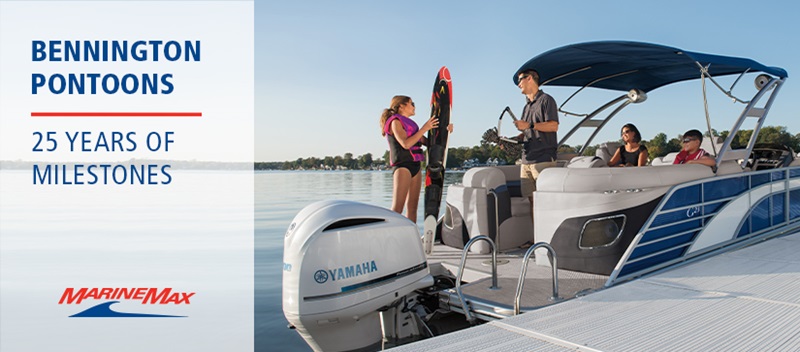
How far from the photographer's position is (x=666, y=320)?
8.41 feet

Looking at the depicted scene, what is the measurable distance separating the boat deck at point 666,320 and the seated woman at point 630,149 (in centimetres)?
198

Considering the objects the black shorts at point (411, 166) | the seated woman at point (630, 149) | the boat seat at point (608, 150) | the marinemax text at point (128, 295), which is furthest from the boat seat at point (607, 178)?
the marinemax text at point (128, 295)

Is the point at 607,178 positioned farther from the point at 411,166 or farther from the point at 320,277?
the point at 320,277

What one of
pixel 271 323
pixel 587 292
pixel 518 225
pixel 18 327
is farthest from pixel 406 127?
pixel 18 327

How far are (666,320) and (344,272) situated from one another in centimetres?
153

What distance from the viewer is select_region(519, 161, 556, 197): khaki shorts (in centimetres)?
427

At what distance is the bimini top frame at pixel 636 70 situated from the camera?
4.31 meters

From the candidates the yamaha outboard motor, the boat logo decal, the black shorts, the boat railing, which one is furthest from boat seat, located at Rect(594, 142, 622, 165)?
the boat logo decal

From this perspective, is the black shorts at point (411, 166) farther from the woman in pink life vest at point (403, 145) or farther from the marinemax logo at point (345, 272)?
the marinemax logo at point (345, 272)

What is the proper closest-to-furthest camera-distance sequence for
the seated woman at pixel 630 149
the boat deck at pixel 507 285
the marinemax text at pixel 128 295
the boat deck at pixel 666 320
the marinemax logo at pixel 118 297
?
the boat deck at pixel 666 320 → the boat deck at pixel 507 285 → the seated woman at pixel 630 149 → the marinemax logo at pixel 118 297 → the marinemax text at pixel 128 295

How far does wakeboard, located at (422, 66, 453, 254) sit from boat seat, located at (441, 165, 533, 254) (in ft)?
0.58

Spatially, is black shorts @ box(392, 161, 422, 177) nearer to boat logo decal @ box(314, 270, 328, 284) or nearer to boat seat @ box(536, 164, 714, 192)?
boat seat @ box(536, 164, 714, 192)

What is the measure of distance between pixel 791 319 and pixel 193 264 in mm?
11918

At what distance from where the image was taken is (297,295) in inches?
104
